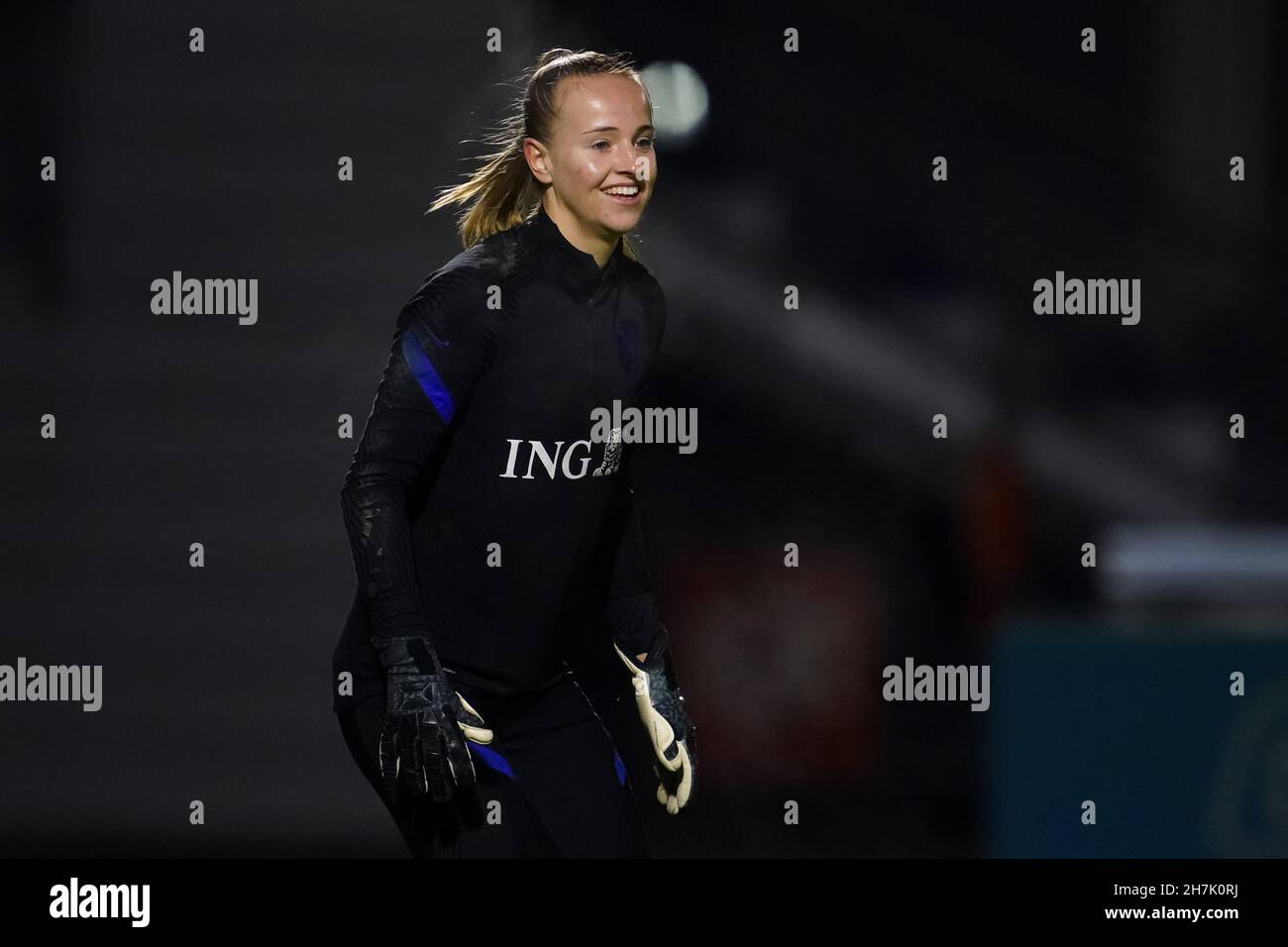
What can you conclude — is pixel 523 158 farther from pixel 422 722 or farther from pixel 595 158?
pixel 422 722

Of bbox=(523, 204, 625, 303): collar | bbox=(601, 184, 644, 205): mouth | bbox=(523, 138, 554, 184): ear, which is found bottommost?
bbox=(523, 204, 625, 303): collar

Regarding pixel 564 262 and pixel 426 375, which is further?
pixel 564 262

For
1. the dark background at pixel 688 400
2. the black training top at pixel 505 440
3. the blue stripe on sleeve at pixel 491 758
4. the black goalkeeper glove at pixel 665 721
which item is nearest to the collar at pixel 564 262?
the black training top at pixel 505 440

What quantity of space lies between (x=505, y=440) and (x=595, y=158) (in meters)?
0.76

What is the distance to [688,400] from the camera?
23.9 feet

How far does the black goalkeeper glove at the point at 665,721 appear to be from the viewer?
4.88m

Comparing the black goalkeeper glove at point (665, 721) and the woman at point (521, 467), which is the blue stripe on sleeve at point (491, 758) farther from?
the black goalkeeper glove at point (665, 721)

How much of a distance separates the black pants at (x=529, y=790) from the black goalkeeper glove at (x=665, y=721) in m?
0.15

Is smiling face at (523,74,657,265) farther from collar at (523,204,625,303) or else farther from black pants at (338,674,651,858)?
black pants at (338,674,651,858)

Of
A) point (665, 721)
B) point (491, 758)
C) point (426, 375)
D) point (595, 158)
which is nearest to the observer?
point (426, 375)

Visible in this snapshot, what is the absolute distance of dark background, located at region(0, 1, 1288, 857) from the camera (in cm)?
705

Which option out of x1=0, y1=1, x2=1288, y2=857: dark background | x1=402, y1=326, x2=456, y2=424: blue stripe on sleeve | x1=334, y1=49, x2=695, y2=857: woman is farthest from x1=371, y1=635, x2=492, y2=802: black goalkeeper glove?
x1=0, y1=1, x2=1288, y2=857: dark background

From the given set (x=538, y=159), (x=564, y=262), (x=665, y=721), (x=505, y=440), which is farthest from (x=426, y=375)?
(x=665, y=721)
